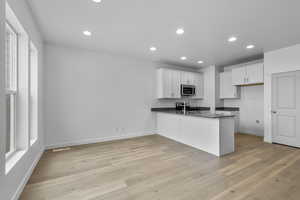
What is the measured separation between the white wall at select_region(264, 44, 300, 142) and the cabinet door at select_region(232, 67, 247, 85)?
65 centimetres

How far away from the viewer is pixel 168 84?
4758 mm

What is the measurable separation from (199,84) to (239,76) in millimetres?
1389

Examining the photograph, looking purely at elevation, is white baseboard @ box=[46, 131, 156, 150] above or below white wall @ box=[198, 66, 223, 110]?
below

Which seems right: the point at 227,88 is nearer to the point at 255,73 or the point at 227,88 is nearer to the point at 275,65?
the point at 255,73

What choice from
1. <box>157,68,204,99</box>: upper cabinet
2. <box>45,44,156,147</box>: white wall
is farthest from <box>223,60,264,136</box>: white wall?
<box>45,44,156,147</box>: white wall

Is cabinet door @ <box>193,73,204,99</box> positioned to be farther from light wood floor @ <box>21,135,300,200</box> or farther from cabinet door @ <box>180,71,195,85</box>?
light wood floor @ <box>21,135,300,200</box>

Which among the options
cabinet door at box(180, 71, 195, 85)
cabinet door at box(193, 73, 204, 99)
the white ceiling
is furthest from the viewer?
cabinet door at box(193, 73, 204, 99)

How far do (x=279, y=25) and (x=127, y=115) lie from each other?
13.5 ft

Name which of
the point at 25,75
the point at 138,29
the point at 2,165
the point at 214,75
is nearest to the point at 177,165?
the point at 2,165

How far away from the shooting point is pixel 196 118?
11.3 feet

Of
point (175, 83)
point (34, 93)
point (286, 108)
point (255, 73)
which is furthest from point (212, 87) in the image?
point (34, 93)

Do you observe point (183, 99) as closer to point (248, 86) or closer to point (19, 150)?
point (248, 86)

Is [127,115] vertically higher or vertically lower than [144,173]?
higher

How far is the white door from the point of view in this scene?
337cm
